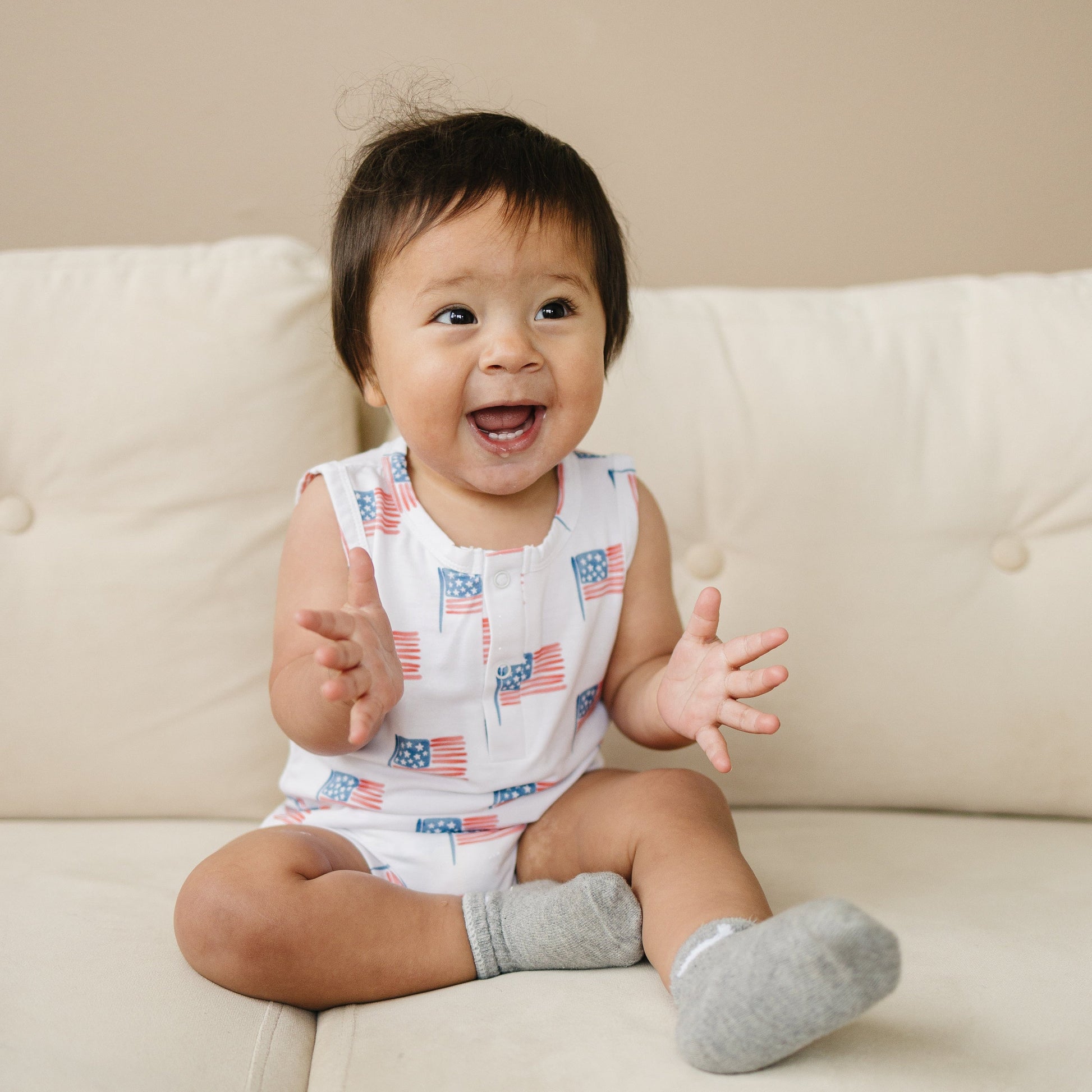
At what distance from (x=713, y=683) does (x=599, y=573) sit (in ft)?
0.75

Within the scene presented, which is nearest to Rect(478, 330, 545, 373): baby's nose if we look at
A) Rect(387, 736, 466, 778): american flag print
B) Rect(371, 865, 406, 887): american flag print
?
Rect(387, 736, 466, 778): american flag print

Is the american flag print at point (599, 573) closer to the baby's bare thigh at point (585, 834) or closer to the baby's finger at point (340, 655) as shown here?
the baby's bare thigh at point (585, 834)

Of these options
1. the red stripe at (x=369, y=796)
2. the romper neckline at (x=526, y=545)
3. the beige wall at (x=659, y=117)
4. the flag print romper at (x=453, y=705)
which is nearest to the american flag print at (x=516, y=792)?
the flag print romper at (x=453, y=705)

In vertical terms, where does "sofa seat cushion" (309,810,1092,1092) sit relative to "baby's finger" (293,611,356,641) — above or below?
below

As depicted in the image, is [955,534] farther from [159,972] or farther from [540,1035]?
[159,972]

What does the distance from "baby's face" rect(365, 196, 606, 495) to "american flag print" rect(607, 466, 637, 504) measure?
14cm

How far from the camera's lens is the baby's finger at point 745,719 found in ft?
2.35

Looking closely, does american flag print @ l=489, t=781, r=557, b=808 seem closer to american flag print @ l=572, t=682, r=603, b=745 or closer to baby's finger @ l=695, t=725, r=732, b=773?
american flag print @ l=572, t=682, r=603, b=745

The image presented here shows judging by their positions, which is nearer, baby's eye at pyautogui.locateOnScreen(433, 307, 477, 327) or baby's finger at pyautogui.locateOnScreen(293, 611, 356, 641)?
baby's finger at pyautogui.locateOnScreen(293, 611, 356, 641)

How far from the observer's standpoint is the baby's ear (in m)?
0.98

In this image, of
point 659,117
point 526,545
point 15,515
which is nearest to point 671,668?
point 526,545

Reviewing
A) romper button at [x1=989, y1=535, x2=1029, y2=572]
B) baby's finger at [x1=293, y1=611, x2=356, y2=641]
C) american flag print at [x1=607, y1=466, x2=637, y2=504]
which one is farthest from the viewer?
romper button at [x1=989, y1=535, x2=1029, y2=572]

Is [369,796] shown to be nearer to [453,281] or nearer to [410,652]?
[410,652]

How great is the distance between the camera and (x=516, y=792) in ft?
3.22
